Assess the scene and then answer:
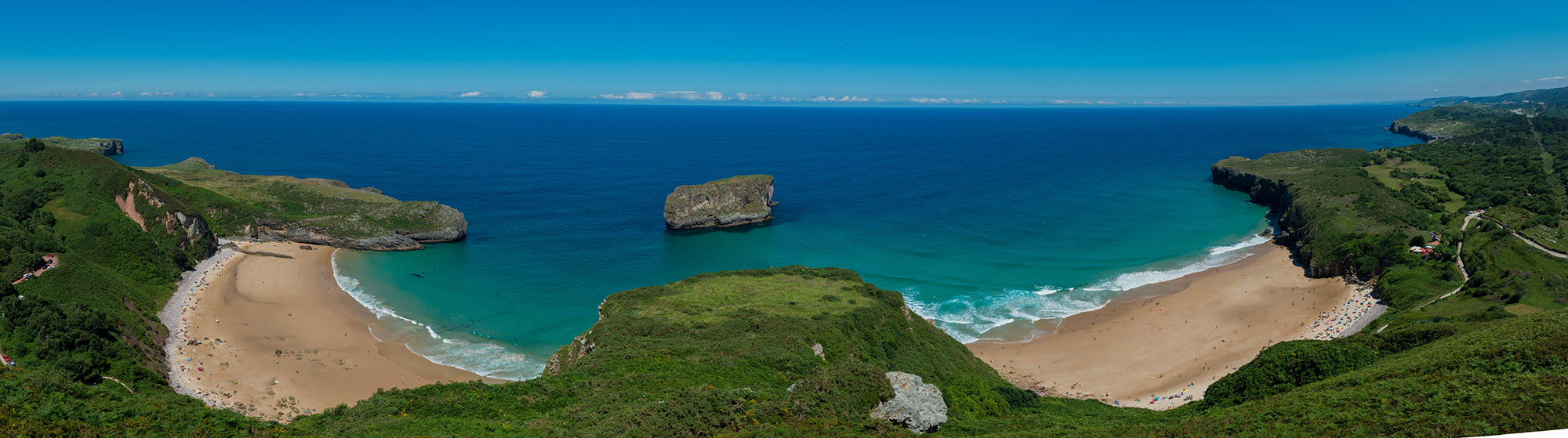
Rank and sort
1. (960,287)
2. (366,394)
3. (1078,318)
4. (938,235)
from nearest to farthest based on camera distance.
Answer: (366,394), (1078,318), (960,287), (938,235)

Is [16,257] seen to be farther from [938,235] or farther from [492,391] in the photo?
[938,235]

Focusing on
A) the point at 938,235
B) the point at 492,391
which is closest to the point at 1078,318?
the point at 938,235

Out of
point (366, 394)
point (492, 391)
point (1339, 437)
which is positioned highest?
point (1339, 437)

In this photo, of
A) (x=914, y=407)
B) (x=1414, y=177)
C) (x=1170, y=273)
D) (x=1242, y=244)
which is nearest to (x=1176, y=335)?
(x=1170, y=273)

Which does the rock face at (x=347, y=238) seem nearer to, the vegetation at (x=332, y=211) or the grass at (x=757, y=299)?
the vegetation at (x=332, y=211)

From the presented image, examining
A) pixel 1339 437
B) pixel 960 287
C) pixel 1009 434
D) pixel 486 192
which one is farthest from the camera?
pixel 486 192

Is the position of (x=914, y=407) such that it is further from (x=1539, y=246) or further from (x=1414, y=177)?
(x=1414, y=177)

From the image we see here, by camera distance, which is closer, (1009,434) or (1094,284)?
(1009,434)
